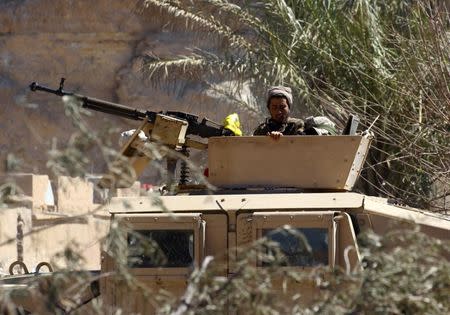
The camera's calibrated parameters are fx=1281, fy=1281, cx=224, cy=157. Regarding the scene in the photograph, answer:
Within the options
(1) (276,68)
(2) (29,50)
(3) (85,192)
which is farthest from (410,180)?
(2) (29,50)

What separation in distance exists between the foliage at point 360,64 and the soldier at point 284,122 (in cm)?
370

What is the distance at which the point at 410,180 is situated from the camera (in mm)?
14375

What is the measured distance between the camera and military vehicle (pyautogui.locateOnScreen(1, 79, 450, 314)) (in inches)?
287

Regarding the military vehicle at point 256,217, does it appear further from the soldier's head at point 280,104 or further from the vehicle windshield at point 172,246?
the soldier's head at point 280,104

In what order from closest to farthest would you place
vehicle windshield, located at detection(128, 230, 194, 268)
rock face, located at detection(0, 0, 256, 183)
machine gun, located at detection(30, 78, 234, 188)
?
vehicle windshield, located at detection(128, 230, 194, 268)
machine gun, located at detection(30, 78, 234, 188)
rock face, located at detection(0, 0, 256, 183)

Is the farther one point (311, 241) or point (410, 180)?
point (410, 180)

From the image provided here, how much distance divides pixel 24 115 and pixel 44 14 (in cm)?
245

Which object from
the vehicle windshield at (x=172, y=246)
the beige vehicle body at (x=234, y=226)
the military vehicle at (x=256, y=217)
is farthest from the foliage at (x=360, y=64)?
the vehicle windshield at (x=172, y=246)

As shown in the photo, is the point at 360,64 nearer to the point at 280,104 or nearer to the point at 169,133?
the point at 280,104

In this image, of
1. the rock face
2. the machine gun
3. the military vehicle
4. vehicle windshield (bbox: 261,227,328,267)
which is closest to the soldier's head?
the machine gun

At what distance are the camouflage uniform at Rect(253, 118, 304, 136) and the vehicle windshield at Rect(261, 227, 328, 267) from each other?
1.50 m

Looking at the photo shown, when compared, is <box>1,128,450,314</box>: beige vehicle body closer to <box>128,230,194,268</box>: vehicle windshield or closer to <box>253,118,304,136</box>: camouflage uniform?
<box>128,230,194,268</box>: vehicle windshield

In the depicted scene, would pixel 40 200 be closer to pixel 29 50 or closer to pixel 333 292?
pixel 29 50

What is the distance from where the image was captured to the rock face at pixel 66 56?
94.4 ft
